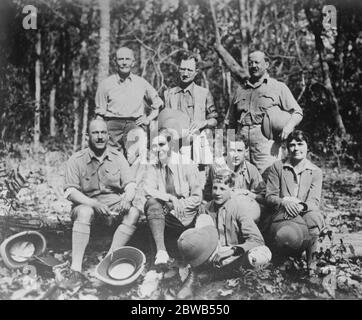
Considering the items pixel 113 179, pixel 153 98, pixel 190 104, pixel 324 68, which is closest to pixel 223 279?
pixel 113 179

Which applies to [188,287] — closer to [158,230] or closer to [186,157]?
[158,230]

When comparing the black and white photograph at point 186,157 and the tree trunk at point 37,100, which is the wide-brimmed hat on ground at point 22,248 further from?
the tree trunk at point 37,100

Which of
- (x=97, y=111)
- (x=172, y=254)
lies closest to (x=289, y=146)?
(x=172, y=254)

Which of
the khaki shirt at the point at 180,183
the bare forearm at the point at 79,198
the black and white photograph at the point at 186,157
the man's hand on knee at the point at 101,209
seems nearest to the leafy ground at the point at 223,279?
the black and white photograph at the point at 186,157

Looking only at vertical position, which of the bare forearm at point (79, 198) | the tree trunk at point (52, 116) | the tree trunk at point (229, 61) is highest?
the tree trunk at point (229, 61)

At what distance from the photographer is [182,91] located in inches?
253

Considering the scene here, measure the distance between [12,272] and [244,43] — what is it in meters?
4.59

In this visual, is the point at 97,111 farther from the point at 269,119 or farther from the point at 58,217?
the point at 269,119

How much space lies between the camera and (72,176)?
588cm

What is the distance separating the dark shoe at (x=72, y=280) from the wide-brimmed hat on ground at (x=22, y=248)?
19.4 inches

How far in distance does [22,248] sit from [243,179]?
9.33 feet

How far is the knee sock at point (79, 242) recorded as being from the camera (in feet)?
18.7

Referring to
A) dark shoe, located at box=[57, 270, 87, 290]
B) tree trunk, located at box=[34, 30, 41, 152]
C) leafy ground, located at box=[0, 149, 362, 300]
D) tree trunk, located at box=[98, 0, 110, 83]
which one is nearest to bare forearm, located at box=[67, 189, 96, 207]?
leafy ground, located at box=[0, 149, 362, 300]

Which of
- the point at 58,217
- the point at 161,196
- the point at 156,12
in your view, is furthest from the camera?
the point at 156,12
